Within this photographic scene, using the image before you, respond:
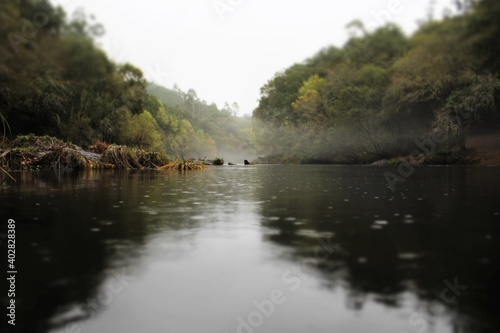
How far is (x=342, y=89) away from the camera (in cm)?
4550

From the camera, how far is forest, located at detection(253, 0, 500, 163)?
27.2 metres

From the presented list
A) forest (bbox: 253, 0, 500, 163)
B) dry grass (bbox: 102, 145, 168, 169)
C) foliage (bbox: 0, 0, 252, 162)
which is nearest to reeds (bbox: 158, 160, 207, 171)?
dry grass (bbox: 102, 145, 168, 169)

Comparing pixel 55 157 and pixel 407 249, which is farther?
pixel 55 157

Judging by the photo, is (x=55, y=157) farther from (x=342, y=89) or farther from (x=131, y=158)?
(x=342, y=89)

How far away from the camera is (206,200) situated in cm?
765

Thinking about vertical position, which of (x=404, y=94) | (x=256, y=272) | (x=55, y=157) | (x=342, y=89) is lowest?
(x=256, y=272)

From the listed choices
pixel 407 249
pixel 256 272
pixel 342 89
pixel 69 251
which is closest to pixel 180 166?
pixel 69 251

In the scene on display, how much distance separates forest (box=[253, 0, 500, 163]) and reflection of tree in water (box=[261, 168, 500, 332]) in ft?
73.2

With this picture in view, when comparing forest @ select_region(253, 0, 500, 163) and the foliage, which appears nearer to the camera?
the foliage

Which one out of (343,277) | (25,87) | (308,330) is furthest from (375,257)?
(25,87)

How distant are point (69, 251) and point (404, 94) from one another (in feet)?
126

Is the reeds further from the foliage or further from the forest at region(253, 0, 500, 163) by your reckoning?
the forest at region(253, 0, 500, 163)

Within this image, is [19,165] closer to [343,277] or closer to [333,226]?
[333,226]

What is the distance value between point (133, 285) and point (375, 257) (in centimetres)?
192
